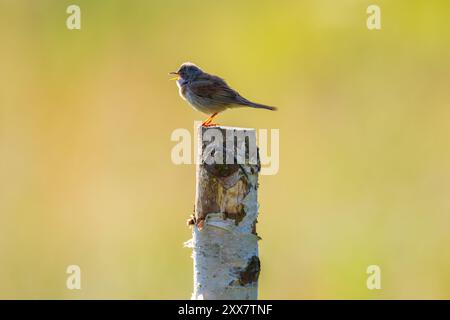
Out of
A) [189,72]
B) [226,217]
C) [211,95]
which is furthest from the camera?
[189,72]

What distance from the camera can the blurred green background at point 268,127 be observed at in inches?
515

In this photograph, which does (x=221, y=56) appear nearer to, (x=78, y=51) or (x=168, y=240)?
(x=78, y=51)

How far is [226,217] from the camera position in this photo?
5.98 m

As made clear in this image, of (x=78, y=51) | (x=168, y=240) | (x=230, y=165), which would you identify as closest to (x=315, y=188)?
(x=168, y=240)

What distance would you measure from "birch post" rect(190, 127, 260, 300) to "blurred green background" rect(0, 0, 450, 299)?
237 inches

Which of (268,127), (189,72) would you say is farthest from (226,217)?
(268,127)

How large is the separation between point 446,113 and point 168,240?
5910 mm

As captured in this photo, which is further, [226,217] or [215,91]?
[215,91]

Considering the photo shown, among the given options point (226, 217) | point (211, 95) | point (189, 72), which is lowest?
point (226, 217)

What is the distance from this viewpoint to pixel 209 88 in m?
9.70

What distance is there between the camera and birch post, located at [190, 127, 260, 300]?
592cm

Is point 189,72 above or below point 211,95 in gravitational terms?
above

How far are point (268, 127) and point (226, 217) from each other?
9227 mm

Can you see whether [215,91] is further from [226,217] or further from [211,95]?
[226,217]
